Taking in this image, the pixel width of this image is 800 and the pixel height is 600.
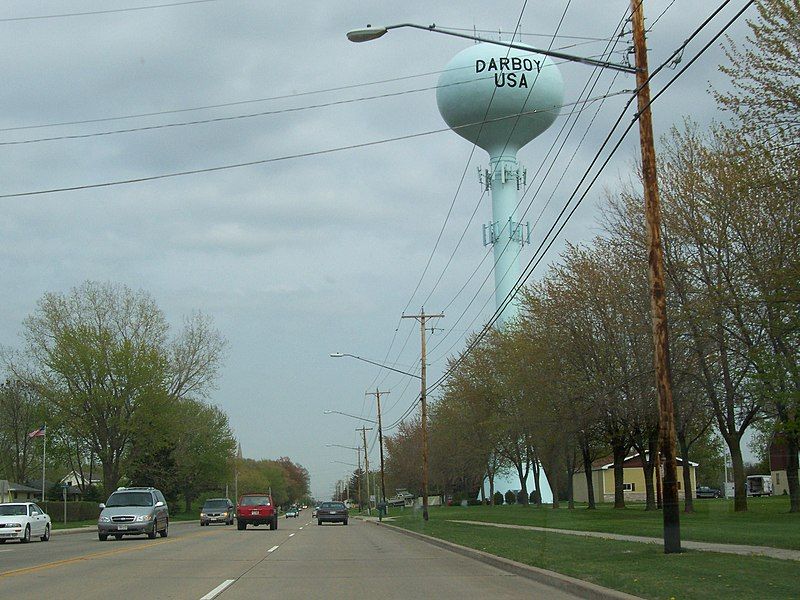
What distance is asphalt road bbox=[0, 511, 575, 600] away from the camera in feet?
48.3

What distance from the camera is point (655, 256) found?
17422mm

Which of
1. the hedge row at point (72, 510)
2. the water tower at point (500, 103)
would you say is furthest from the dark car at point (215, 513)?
the water tower at point (500, 103)

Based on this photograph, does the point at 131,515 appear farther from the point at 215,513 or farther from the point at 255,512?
the point at 215,513

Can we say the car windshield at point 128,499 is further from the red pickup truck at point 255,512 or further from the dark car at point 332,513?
the dark car at point 332,513

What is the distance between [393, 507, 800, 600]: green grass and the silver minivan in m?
16.0

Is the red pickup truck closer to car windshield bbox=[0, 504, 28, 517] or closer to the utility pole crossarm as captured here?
car windshield bbox=[0, 504, 28, 517]

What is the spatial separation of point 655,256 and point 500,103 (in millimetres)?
44353

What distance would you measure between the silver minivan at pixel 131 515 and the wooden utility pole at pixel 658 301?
2251 cm

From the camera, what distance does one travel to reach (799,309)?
1036 inches

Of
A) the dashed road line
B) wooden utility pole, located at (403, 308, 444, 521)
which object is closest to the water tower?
wooden utility pole, located at (403, 308, 444, 521)

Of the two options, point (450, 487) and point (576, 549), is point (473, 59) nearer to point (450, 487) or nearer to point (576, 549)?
point (576, 549)

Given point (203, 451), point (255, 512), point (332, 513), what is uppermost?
point (203, 451)

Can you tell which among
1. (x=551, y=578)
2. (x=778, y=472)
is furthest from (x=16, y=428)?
(x=551, y=578)

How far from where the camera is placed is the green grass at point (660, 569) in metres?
12.2
